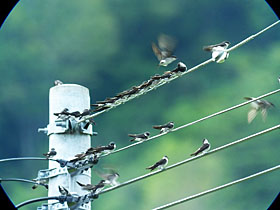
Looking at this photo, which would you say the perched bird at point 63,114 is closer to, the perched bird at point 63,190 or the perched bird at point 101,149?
the perched bird at point 101,149

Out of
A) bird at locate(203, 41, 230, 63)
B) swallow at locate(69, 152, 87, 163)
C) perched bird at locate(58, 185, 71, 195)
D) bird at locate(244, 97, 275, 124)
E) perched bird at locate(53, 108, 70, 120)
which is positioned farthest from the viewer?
bird at locate(244, 97, 275, 124)

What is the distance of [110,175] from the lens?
6.79 m

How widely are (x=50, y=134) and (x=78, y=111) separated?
328mm

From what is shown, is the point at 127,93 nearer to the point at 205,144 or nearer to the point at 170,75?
the point at 170,75

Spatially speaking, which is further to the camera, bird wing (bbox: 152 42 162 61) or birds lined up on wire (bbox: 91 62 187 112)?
bird wing (bbox: 152 42 162 61)

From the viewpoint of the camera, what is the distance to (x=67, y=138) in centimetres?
659

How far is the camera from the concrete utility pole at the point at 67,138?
648 centimetres

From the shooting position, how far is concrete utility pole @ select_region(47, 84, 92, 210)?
648 centimetres

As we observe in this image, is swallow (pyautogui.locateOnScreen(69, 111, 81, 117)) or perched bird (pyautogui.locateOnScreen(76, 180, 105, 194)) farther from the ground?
swallow (pyautogui.locateOnScreen(69, 111, 81, 117))

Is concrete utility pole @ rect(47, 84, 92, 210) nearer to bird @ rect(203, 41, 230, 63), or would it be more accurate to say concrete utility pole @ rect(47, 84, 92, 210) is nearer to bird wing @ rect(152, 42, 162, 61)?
bird @ rect(203, 41, 230, 63)

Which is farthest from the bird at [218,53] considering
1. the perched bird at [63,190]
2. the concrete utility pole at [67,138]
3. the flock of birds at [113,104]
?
the perched bird at [63,190]

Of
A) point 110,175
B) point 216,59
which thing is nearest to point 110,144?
point 110,175

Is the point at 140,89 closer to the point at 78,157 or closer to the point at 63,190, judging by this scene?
the point at 78,157

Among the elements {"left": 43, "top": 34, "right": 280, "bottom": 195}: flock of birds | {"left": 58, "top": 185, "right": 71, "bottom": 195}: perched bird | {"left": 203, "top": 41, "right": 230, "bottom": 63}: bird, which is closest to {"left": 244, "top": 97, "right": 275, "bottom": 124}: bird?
{"left": 43, "top": 34, "right": 280, "bottom": 195}: flock of birds
